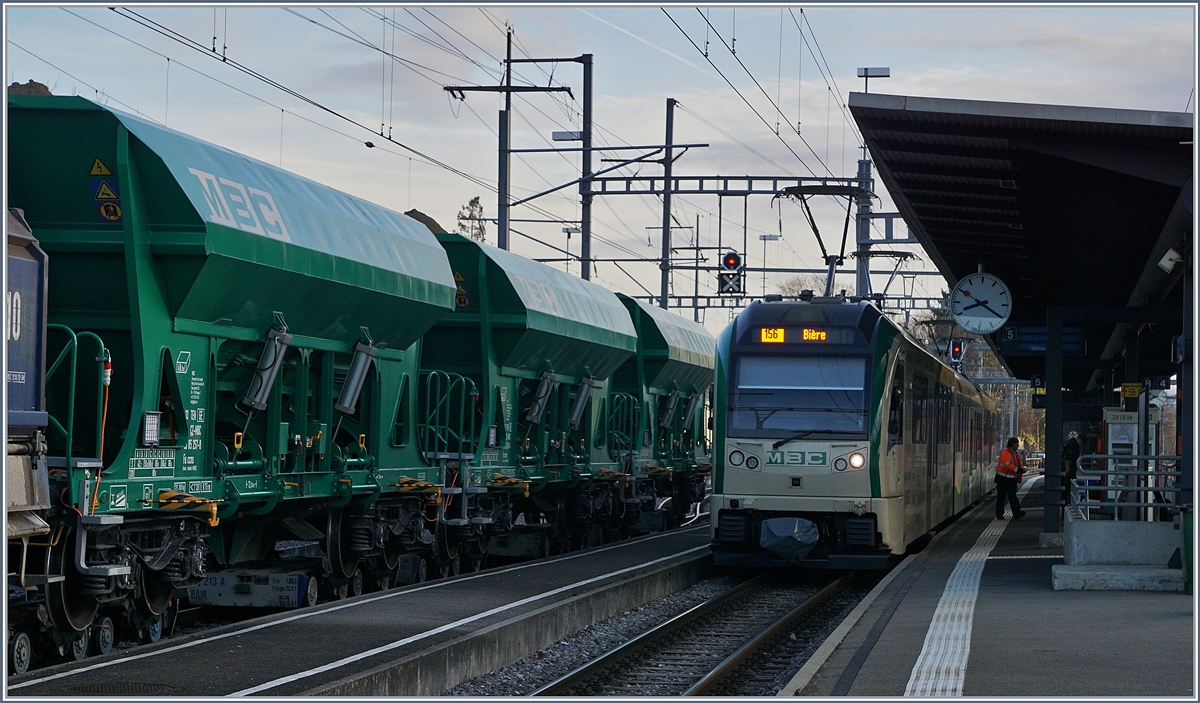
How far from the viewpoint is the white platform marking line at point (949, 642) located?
8148mm

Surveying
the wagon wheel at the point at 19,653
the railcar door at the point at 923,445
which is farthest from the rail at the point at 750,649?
the wagon wheel at the point at 19,653

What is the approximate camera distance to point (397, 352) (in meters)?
14.1

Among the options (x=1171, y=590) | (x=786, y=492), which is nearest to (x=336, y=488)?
(x=786, y=492)

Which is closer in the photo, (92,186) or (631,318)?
(92,186)

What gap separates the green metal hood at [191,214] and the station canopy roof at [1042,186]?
5.23m

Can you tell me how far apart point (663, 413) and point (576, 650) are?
1421 centimetres

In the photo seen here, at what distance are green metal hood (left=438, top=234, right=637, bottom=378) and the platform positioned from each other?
5387mm

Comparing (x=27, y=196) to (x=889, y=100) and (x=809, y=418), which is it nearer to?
(x=889, y=100)

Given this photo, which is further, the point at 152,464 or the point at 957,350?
the point at 957,350

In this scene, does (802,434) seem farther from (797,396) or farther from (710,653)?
(710,653)

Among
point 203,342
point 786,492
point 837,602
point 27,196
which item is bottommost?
point 837,602

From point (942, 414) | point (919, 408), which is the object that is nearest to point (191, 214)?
point (919, 408)

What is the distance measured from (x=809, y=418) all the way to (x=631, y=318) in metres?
7.19

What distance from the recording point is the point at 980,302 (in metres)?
20.0
